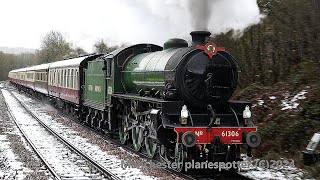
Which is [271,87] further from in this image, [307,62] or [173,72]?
[173,72]

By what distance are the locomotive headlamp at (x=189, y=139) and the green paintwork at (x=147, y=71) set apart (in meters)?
1.59

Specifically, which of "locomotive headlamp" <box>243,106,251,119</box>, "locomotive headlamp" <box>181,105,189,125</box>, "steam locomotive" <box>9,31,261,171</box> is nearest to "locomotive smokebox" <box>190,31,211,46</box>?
"steam locomotive" <box>9,31,261,171</box>

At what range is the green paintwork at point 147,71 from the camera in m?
9.23

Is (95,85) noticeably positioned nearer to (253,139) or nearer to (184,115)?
(184,115)

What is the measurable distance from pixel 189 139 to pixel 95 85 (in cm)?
729

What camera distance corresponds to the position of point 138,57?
1168cm

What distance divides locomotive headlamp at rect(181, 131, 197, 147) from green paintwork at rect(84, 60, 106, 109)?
579cm

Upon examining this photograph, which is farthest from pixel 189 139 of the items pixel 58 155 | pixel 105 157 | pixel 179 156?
pixel 58 155

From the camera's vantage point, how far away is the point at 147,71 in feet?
33.0

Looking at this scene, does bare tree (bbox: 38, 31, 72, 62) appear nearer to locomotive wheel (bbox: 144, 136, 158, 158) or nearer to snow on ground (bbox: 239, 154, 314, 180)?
locomotive wheel (bbox: 144, 136, 158, 158)

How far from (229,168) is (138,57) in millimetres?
4527

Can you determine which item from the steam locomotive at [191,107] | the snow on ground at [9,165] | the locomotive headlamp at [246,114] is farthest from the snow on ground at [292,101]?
the snow on ground at [9,165]

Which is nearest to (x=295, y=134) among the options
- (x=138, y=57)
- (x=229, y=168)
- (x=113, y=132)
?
(x=229, y=168)

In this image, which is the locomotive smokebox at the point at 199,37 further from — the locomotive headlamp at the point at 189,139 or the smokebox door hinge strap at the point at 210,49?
the locomotive headlamp at the point at 189,139
